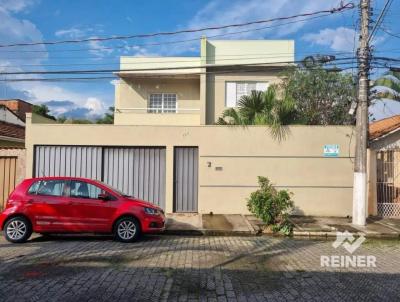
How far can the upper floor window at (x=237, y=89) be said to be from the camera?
2048cm

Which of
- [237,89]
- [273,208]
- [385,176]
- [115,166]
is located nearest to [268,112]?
[273,208]

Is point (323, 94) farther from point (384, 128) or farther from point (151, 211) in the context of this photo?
point (151, 211)

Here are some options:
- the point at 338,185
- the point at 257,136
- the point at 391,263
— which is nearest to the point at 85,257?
the point at 391,263

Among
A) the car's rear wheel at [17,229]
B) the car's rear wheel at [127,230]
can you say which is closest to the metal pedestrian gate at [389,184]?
the car's rear wheel at [127,230]

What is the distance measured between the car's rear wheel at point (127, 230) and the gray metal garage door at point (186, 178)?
4752mm

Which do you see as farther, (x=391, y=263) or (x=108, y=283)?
(x=391, y=263)

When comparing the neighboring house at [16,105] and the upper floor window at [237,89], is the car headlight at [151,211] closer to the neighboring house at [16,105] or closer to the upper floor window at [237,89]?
the upper floor window at [237,89]

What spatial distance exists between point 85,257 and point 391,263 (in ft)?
20.1

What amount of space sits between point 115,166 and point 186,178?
266 cm

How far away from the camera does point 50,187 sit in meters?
10.3

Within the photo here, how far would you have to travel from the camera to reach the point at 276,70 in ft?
66.7

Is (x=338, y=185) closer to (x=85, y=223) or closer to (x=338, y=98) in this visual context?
(x=338, y=98)

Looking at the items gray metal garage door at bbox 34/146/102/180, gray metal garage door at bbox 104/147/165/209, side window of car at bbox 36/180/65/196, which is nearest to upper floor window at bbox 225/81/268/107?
gray metal garage door at bbox 104/147/165/209

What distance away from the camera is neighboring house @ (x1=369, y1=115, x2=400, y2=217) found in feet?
47.9
